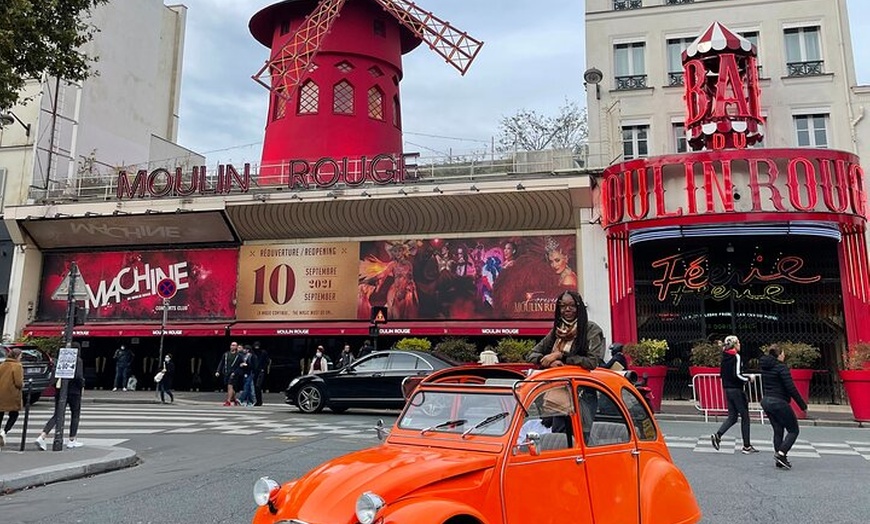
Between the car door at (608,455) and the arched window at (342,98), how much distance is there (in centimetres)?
2157

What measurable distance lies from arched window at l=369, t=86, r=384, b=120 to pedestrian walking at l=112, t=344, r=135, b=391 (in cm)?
1209

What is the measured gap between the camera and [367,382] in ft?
46.8

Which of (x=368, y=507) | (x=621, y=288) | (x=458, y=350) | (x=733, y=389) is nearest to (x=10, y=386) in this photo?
(x=368, y=507)

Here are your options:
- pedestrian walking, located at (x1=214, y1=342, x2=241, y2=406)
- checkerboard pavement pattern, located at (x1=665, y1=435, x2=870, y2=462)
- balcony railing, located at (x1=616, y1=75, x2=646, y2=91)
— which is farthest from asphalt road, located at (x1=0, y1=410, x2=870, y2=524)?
balcony railing, located at (x1=616, y1=75, x2=646, y2=91)

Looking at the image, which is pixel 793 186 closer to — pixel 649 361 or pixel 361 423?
pixel 649 361

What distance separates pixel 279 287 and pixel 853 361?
1626 centimetres

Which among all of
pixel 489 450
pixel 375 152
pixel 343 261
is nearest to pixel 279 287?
pixel 343 261

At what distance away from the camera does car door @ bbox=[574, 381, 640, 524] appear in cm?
422

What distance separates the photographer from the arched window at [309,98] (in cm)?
2490

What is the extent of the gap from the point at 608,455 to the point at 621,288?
15.3 metres

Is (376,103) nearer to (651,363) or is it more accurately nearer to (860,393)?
(651,363)

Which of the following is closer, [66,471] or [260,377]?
[66,471]

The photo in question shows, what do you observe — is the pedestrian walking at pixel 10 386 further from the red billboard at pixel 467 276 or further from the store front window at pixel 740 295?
the store front window at pixel 740 295

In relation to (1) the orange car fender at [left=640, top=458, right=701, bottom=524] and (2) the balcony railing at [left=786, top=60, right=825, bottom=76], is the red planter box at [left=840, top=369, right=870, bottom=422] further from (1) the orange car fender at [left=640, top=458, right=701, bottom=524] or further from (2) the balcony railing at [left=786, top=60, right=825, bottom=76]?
(1) the orange car fender at [left=640, top=458, right=701, bottom=524]
